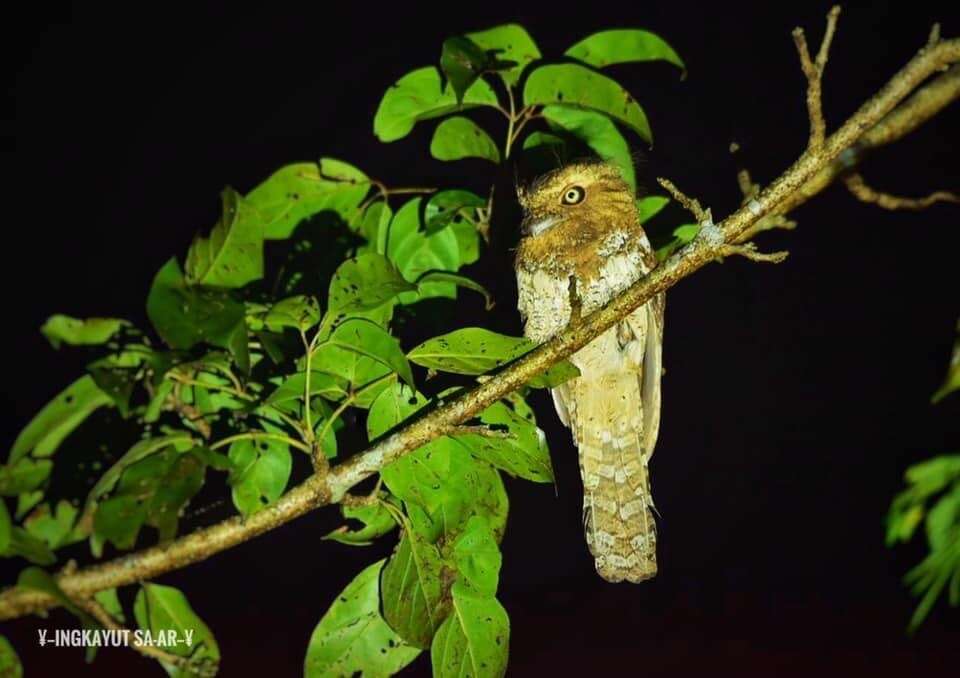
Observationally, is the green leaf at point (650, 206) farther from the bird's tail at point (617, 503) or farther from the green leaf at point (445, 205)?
the bird's tail at point (617, 503)

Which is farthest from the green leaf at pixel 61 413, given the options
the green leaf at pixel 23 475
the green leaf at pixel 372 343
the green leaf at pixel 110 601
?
the green leaf at pixel 372 343

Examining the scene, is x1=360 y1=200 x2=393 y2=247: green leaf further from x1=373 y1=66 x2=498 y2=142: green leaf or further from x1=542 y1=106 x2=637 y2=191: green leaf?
x1=542 y1=106 x2=637 y2=191: green leaf

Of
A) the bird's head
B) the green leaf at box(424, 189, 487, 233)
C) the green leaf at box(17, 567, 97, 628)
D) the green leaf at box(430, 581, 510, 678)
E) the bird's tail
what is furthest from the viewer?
the bird's tail

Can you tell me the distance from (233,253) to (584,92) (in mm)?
614

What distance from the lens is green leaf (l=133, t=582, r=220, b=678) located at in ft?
3.63

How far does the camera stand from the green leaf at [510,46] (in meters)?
1.25

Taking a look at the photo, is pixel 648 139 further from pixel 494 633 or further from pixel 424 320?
pixel 494 633

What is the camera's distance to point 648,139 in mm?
1281

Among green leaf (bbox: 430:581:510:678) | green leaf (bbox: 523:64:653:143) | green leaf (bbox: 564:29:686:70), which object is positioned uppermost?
green leaf (bbox: 564:29:686:70)

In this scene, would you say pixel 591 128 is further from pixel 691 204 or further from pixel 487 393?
pixel 487 393

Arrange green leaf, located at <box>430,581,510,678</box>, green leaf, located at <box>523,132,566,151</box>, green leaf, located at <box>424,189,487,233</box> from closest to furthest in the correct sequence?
1. green leaf, located at <box>430,581,510,678</box>
2. green leaf, located at <box>424,189,487,233</box>
3. green leaf, located at <box>523,132,566,151</box>

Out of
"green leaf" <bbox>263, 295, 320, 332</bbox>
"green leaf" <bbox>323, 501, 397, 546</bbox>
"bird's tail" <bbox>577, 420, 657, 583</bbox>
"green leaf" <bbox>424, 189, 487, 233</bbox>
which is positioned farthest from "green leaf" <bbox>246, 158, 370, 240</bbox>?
"bird's tail" <bbox>577, 420, 657, 583</bbox>

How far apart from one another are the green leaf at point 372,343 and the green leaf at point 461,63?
362 millimetres

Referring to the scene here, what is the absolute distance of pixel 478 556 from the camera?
1.14 m
